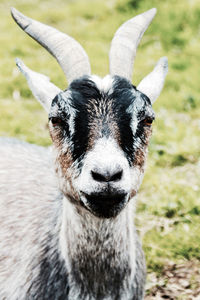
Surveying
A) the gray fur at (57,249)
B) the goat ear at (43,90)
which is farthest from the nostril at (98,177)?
the goat ear at (43,90)

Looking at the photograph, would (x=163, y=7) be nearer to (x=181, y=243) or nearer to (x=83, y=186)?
(x=181, y=243)

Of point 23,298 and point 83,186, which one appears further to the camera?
point 23,298

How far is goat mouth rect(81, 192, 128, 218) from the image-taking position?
8.02 ft

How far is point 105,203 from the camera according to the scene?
248 centimetres

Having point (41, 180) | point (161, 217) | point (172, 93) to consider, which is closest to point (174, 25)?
point (172, 93)

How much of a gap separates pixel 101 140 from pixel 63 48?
37.8 inches

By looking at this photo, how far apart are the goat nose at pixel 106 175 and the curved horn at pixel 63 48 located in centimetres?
90

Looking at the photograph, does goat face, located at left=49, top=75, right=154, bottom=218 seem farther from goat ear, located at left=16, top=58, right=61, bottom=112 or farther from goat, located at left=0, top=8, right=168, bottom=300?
goat ear, located at left=16, top=58, right=61, bottom=112

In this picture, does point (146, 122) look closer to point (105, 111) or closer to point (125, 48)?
point (105, 111)

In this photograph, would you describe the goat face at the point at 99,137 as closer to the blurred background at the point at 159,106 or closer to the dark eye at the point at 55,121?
the dark eye at the point at 55,121

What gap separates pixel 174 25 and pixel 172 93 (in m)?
2.36

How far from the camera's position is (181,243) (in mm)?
4363

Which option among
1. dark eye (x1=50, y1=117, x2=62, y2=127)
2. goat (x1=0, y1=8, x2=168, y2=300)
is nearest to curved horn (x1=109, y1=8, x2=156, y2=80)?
goat (x1=0, y1=8, x2=168, y2=300)

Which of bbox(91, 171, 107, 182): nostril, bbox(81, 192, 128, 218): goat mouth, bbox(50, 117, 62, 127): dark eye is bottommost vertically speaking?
bbox(81, 192, 128, 218): goat mouth
